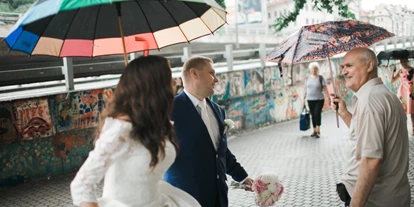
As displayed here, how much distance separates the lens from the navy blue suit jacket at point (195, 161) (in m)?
3.33

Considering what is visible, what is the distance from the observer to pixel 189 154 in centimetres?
333

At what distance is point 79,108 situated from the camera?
8.63 m

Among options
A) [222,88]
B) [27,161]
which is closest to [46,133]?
[27,161]

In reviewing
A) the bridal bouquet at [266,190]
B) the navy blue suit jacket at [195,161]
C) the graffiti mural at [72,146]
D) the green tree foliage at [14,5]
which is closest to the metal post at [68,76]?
the graffiti mural at [72,146]

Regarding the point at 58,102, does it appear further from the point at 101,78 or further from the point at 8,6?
the point at 101,78

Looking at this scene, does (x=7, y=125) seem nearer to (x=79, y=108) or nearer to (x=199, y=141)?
(x=79, y=108)

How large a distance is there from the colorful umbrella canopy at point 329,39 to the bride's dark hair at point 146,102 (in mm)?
2113

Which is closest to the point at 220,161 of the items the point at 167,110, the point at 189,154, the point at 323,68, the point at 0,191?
the point at 189,154

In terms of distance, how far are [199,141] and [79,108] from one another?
5820 mm

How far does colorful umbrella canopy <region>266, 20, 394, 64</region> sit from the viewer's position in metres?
4.17

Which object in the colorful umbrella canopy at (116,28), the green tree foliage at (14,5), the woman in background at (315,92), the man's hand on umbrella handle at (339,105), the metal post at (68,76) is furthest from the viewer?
the woman in background at (315,92)

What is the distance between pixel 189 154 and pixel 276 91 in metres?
11.0

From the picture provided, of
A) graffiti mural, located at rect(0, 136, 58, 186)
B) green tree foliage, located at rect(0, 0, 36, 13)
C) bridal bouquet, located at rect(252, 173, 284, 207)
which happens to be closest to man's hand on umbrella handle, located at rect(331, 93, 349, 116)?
bridal bouquet, located at rect(252, 173, 284, 207)

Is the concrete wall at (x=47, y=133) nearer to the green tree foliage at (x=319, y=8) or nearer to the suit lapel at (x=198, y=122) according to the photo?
the green tree foliage at (x=319, y=8)
